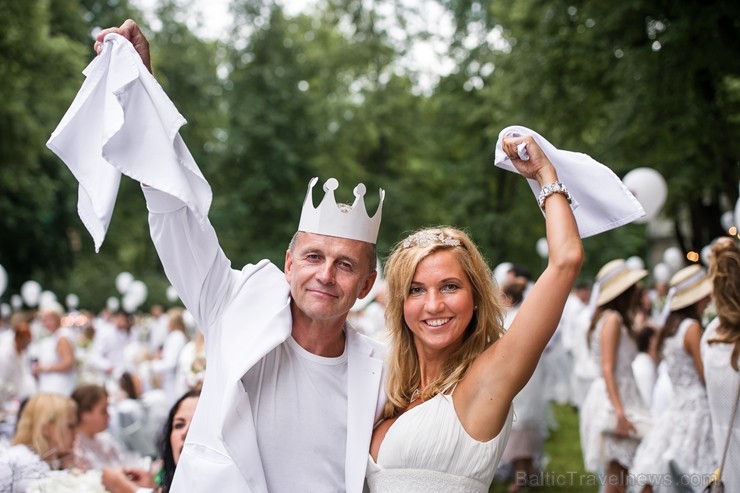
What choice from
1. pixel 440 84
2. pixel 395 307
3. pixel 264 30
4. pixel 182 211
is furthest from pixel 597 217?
pixel 264 30

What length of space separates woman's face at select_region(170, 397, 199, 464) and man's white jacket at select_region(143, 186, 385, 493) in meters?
1.12

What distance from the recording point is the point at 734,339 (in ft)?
15.3

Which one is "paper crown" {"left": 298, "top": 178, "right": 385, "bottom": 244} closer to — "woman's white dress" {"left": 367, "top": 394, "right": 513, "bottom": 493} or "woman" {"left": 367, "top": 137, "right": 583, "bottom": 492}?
"woman" {"left": 367, "top": 137, "right": 583, "bottom": 492}

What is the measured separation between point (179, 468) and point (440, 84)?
25713 millimetres

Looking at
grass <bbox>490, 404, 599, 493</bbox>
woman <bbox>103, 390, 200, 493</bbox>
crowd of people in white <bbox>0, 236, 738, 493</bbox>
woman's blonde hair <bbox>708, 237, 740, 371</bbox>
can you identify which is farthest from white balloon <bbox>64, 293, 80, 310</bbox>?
woman's blonde hair <bbox>708, 237, 740, 371</bbox>

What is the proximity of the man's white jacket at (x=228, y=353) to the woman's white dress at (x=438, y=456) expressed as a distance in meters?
0.13

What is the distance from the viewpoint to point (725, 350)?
15.6 feet

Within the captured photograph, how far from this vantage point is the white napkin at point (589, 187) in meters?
2.91

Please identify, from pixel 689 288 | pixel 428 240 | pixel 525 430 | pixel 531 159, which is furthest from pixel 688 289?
pixel 531 159

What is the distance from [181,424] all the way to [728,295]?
306 centimetres

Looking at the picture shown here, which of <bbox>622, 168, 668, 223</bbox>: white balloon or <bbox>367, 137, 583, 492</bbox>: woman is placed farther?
<bbox>622, 168, 668, 223</bbox>: white balloon

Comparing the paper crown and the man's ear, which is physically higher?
the paper crown

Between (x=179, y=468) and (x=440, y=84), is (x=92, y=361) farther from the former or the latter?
(x=440, y=84)

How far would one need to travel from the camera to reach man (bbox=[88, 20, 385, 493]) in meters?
2.93
